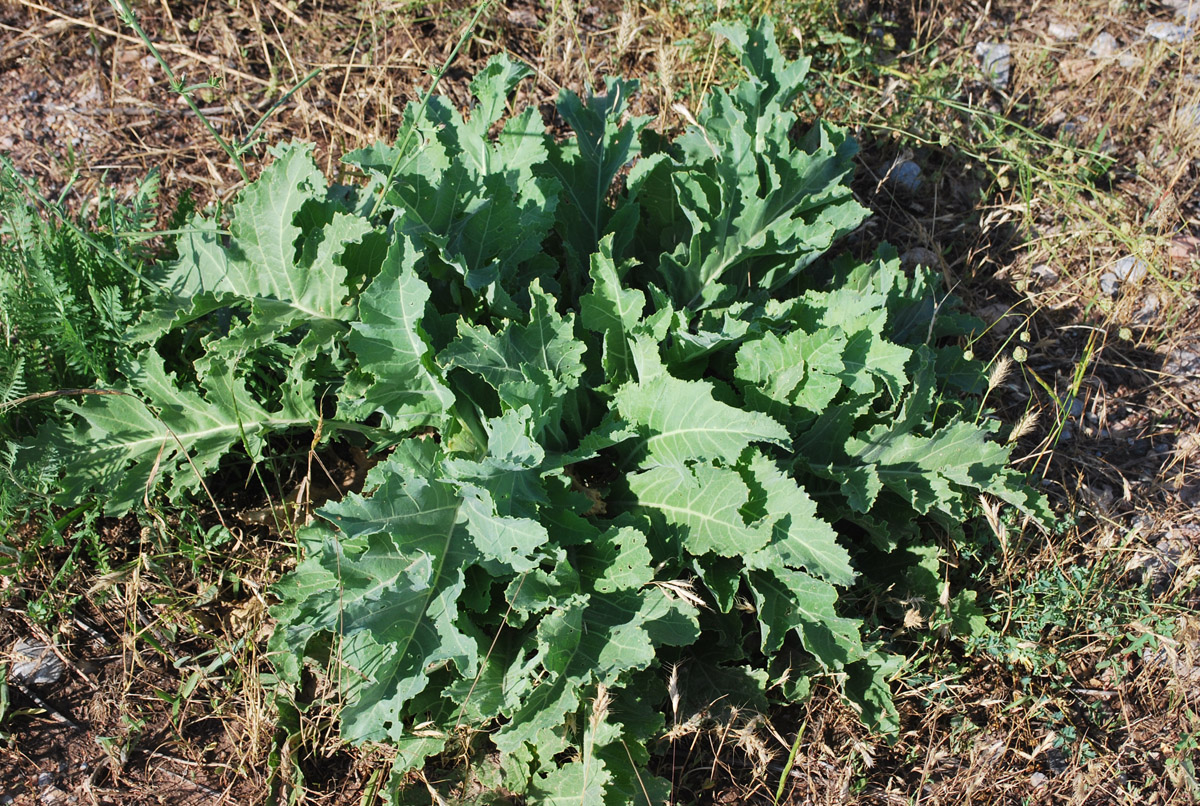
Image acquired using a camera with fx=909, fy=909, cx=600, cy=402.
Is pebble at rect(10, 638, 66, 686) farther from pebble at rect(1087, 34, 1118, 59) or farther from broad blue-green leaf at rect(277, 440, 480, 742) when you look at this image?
pebble at rect(1087, 34, 1118, 59)

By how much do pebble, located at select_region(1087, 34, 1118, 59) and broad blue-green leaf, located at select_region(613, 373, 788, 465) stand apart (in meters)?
3.44

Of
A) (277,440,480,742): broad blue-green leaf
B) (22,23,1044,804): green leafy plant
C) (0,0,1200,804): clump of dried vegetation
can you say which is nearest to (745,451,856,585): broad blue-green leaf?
(22,23,1044,804): green leafy plant

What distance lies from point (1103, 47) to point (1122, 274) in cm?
145

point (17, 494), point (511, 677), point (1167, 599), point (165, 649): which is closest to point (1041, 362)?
point (1167, 599)

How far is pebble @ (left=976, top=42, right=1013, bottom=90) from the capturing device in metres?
4.69

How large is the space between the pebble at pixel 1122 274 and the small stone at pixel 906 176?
954 millimetres

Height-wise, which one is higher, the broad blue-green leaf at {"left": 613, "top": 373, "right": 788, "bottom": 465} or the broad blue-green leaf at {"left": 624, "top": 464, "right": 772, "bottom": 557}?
the broad blue-green leaf at {"left": 613, "top": 373, "right": 788, "bottom": 465}

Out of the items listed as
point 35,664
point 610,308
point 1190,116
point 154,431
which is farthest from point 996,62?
point 35,664

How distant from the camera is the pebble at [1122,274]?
4.17 m

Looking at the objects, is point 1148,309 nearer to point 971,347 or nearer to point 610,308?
point 971,347

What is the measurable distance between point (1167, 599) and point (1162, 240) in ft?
5.82

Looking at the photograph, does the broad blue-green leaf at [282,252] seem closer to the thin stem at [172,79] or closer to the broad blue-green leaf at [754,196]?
the thin stem at [172,79]

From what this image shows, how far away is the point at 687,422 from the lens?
108 inches

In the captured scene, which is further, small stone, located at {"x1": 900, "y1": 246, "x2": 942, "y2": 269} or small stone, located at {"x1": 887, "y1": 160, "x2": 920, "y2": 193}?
small stone, located at {"x1": 887, "y1": 160, "x2": 920, "y2": 193}
